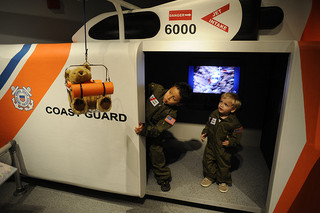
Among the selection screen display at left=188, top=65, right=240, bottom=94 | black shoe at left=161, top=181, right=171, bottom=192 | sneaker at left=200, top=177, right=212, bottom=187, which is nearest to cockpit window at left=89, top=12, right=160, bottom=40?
screen display at left=188, top=65, right=240, bottom=94

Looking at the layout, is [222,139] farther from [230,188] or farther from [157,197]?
[157,197]

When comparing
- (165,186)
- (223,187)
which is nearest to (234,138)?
(223,187)

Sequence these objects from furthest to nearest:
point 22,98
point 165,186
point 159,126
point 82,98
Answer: point 165,186 → point 22,98 → point 159,126 → point 82,98

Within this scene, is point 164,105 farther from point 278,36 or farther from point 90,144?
point 278,36

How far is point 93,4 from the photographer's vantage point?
3555mm

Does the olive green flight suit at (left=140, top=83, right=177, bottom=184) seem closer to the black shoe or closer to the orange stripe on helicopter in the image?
the black shoe

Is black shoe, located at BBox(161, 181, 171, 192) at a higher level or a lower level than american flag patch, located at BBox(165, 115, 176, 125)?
lower

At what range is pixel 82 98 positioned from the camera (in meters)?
1.52

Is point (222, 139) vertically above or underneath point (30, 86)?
underneath

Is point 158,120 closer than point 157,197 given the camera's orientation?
Yes

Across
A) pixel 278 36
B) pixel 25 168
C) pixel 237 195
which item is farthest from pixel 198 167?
pixel 25 168

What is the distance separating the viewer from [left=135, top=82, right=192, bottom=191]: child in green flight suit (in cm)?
220

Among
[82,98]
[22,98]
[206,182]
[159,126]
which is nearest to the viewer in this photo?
[82,98]

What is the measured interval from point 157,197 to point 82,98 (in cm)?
161
